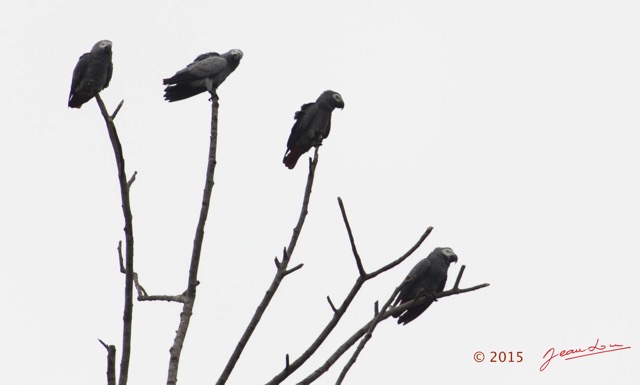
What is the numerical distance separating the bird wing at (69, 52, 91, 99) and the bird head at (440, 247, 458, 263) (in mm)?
4558

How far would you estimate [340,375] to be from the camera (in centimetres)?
390

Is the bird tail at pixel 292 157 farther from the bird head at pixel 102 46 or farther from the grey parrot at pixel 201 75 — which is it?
the bird head at pixel 102 46

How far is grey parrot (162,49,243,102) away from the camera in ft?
30.1

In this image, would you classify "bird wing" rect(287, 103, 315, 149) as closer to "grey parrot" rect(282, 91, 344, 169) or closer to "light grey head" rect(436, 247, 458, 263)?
"grey parrot" rect(282, 91, 344, 169)

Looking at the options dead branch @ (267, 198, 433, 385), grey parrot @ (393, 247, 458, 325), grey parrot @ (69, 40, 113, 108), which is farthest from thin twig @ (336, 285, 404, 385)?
grey parrot @ (69, 40, 113, 108)

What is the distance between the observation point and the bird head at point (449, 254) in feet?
27.7

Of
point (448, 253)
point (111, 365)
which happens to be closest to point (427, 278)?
point (448, 253)

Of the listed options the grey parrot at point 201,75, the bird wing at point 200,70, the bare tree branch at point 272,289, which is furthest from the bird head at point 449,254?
the bare tree branch at point 272,289

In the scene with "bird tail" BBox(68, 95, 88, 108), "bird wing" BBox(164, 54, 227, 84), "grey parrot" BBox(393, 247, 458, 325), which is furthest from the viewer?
"bird wing" BBox(164, 54, 227, 84)

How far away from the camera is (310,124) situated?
33.5 ft

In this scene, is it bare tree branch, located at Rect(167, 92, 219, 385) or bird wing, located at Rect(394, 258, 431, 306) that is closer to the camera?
bare tree branch, located at Rect(167, 92, 219, 385)

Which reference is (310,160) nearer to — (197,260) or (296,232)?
(296,232)

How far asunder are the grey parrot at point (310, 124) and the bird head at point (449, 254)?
A: 7.97 feet

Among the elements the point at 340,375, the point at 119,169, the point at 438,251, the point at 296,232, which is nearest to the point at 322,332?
the point at 340,375
